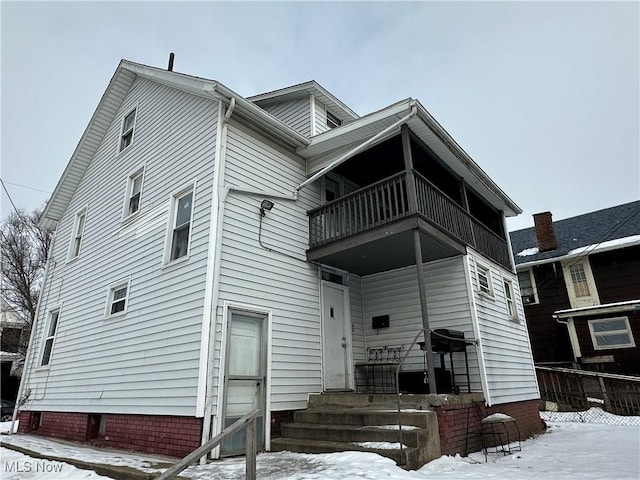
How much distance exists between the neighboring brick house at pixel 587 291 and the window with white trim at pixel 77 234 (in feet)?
57.0

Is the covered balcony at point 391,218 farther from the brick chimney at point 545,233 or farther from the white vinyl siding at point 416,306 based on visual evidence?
the brick chimney at point 545,233

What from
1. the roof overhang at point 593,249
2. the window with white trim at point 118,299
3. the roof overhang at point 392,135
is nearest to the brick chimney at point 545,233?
the roof overhang at point 593,249

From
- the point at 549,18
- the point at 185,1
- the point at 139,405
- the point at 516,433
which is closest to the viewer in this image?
the point at 139,405

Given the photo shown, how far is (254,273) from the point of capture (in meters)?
7.29

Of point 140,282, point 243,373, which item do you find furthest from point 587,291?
point 140,282

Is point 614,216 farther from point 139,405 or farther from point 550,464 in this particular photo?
point 139,405

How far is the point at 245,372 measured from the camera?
670 cm

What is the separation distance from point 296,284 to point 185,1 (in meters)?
12.1

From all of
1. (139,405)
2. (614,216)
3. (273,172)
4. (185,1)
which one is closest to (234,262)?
(273,172)

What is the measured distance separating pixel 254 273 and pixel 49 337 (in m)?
7.79

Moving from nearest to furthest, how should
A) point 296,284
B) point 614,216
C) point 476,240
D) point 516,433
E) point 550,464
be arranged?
1. point 550,464
2. point 296,284
3. point 516,433
4. point 476,240
5. point 614,216

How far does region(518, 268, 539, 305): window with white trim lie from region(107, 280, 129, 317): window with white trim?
16.5 m

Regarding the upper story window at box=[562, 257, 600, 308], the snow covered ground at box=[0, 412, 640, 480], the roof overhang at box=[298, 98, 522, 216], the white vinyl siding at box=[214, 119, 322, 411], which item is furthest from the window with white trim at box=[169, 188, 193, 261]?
the upper story window at box=[562, 257, 600, 308]

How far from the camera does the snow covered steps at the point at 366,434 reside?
531 centimetres
